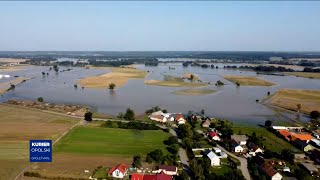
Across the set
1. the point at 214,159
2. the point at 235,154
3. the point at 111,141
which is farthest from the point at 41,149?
the point at 235,154

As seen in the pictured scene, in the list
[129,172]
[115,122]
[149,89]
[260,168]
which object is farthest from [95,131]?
[149,89]

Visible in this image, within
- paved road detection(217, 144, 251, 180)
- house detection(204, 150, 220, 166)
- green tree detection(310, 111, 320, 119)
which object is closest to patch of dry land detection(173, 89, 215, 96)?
green tree detection(310, 111, 320, 119)

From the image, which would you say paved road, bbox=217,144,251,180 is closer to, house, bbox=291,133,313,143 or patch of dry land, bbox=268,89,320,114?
house, bbox=291,133,313,143

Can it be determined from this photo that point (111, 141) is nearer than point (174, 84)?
Yes

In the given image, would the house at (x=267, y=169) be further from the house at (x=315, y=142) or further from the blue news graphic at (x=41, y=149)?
the blue news graphic at (x=41, y=149)

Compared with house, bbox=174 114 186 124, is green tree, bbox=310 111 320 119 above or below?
above

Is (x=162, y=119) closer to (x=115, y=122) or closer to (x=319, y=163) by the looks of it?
(x=115, y=122)

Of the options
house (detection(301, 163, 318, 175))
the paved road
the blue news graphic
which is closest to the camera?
the blue news graphic

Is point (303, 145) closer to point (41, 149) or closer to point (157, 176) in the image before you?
point (157, 176)
